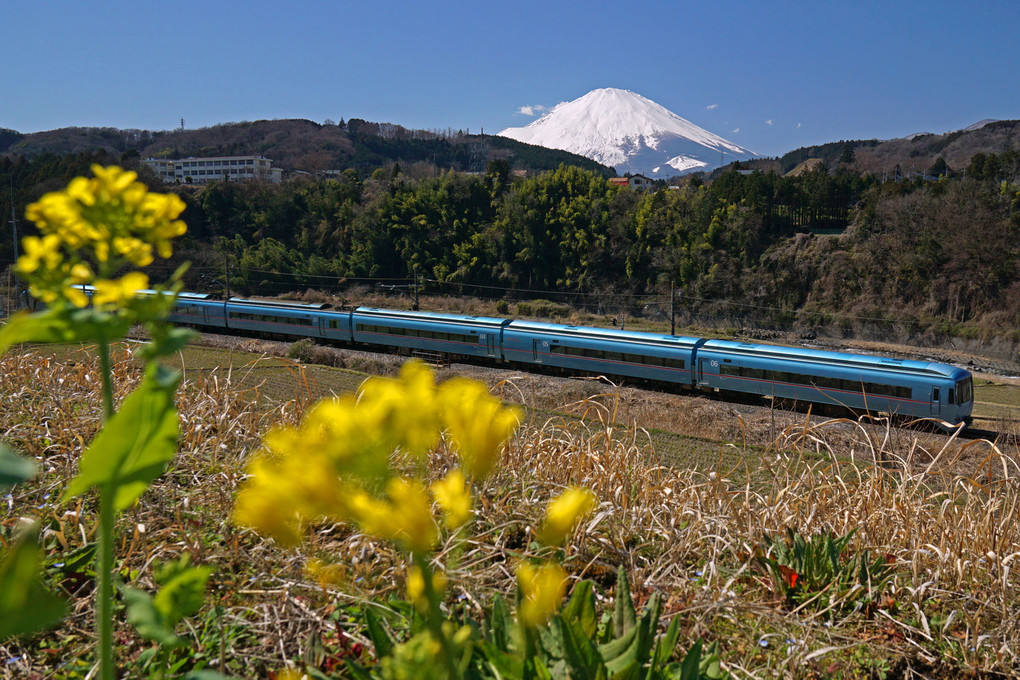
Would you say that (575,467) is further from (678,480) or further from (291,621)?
(291,621)

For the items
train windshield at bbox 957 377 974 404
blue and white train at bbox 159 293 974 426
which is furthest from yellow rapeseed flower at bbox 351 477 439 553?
train windshield at bbox 957 377 974 404

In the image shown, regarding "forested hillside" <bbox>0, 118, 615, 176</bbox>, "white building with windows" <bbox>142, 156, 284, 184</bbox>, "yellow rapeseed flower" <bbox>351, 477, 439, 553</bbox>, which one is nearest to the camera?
"yellow rapeseed flower" <bbox>351, 477, 439, 553</bbox>

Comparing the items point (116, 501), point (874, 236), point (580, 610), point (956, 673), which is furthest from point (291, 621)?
point (874, 236)

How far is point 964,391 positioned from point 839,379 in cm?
248

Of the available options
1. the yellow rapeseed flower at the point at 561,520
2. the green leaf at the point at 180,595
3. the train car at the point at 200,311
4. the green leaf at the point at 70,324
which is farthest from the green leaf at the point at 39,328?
the train car at the point at 200,311

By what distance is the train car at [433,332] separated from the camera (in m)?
21.6

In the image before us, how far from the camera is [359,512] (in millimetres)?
708

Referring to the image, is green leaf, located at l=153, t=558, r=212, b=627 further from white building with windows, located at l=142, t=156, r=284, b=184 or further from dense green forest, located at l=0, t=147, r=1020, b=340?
white building with windows, located at l=142, t=156, r=284, b=184

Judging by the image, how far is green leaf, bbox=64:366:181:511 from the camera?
0.91 metres

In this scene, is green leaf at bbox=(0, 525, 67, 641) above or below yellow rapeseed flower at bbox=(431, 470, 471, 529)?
below

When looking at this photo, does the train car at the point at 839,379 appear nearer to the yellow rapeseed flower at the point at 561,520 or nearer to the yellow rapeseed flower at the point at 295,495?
the yellow rapeseed flower at the point at 561,520

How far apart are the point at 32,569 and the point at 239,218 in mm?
69340

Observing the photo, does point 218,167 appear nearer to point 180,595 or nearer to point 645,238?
point 645,238

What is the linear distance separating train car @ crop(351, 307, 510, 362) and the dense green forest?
17.0m
